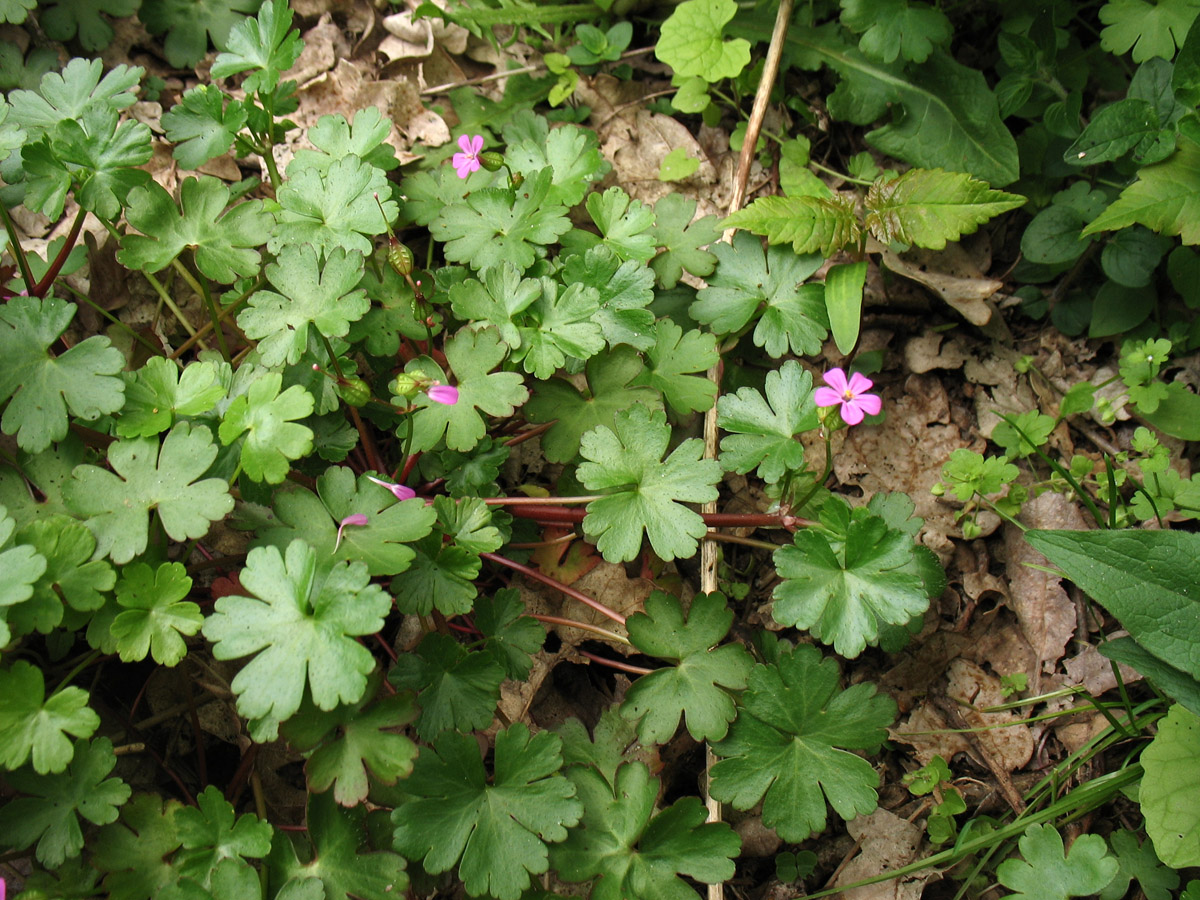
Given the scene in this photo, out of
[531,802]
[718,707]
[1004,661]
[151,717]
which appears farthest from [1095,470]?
[151,717]

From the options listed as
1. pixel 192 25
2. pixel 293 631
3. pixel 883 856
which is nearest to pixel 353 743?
pixel 293 631

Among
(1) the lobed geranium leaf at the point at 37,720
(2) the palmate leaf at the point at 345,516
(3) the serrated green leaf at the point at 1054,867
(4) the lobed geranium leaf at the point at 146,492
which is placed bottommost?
(3) the serrated green leaf at the point at 1054,867

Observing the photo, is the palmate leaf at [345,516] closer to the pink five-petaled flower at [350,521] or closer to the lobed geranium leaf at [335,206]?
the pink five-petaled flower at [350,521]

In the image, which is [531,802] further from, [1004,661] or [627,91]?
[627,91]

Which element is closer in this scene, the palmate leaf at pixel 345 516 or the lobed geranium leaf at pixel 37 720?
the lobed geranium leaf at pixel 37 720

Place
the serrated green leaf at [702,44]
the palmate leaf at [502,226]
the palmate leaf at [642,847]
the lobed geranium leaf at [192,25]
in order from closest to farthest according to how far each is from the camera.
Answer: the palmate leaf at [642,847], the palmate leaf at [502,226], the serrated green leaf at [702,44], the lobed geranium leaf at [192,25]

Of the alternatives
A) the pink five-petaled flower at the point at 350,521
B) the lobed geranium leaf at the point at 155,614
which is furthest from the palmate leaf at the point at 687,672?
the lobed geranium leaf at the point at 155,614

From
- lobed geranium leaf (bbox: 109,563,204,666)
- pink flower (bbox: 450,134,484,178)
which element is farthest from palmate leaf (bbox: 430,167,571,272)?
lobed geranium leaf (bbox: 109,563,204,666)
